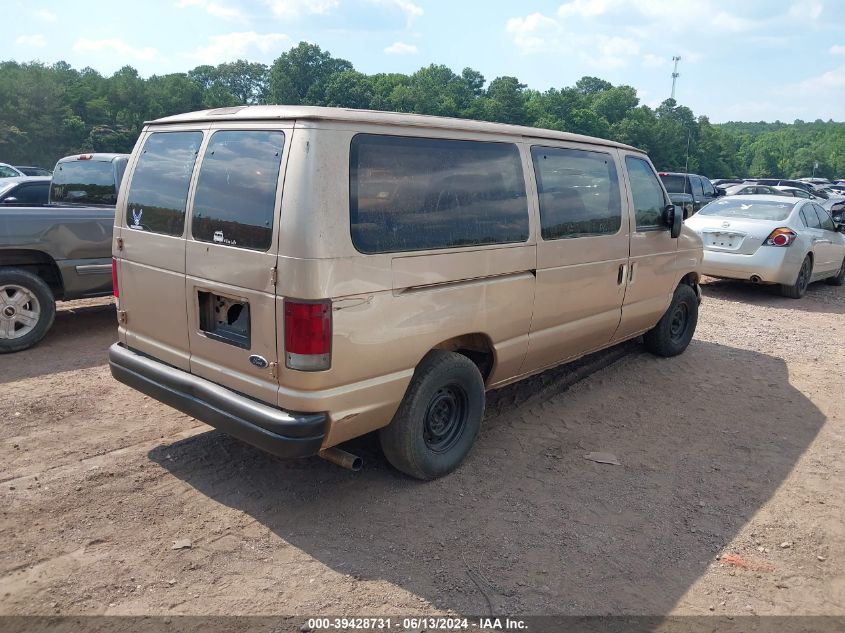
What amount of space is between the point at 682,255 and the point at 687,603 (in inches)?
159

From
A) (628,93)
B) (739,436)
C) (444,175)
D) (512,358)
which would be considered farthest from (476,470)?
(628,93)

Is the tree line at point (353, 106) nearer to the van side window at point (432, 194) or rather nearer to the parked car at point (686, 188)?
the parked car at point (686, 188)

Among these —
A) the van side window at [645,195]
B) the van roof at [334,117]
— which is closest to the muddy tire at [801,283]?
the van side window at [645,195]

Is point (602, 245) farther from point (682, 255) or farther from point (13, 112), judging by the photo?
point (13, 112)

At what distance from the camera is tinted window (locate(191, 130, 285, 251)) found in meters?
3.33

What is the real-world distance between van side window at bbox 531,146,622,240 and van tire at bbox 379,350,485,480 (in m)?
1.21

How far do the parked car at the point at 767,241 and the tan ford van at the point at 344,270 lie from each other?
620cm

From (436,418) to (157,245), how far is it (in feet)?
6.64

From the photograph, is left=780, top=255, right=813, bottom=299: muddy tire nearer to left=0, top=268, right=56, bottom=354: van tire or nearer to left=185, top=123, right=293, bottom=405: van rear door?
left=185, top=123, right=293, bottom=405: van rear door

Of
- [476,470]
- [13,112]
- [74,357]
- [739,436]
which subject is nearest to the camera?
[476,470]

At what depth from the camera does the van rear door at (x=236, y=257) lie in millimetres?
3312

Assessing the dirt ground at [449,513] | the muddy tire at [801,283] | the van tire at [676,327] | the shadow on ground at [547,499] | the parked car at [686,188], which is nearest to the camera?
the dirt ground at [449,513]

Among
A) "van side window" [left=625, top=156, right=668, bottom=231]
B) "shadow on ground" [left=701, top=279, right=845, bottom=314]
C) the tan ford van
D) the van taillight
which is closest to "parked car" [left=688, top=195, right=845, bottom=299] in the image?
"shadow on ground" [left=701, top=279, right=845, bottom=314]

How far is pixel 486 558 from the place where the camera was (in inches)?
133
